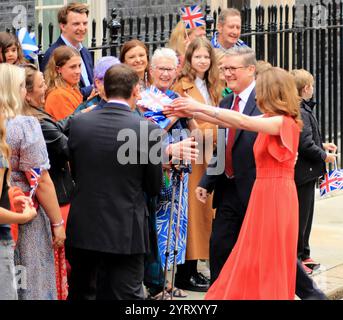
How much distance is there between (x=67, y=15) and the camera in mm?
9633

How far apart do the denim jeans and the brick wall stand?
4873 mm

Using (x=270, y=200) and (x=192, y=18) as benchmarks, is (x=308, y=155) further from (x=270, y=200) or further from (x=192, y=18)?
(x=192, y=18)

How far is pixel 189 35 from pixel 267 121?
322cm

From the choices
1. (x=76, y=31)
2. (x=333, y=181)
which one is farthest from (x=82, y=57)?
(x=333, y=181)

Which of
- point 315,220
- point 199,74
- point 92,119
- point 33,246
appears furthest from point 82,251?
point 315,220

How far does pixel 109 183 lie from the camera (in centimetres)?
717

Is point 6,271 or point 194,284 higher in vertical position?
point 6,271

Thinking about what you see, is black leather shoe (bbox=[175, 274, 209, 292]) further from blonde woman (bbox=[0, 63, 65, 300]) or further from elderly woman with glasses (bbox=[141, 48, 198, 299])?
blonde woman (bbox=[0, 63, 65, 300])

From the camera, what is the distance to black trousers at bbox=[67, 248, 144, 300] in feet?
23.8

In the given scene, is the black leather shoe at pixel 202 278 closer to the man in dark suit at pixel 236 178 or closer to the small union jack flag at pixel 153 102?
the man in dark suit at pixel 236 178

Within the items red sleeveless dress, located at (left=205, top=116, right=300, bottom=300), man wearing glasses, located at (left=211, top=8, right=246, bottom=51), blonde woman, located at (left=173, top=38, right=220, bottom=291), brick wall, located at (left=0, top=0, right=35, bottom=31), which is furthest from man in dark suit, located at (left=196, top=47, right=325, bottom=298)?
brick wall, located at (left=0, top=0, right=35, bottom=31)

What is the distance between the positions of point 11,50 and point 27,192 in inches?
70.6

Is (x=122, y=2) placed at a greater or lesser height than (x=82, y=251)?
greater
